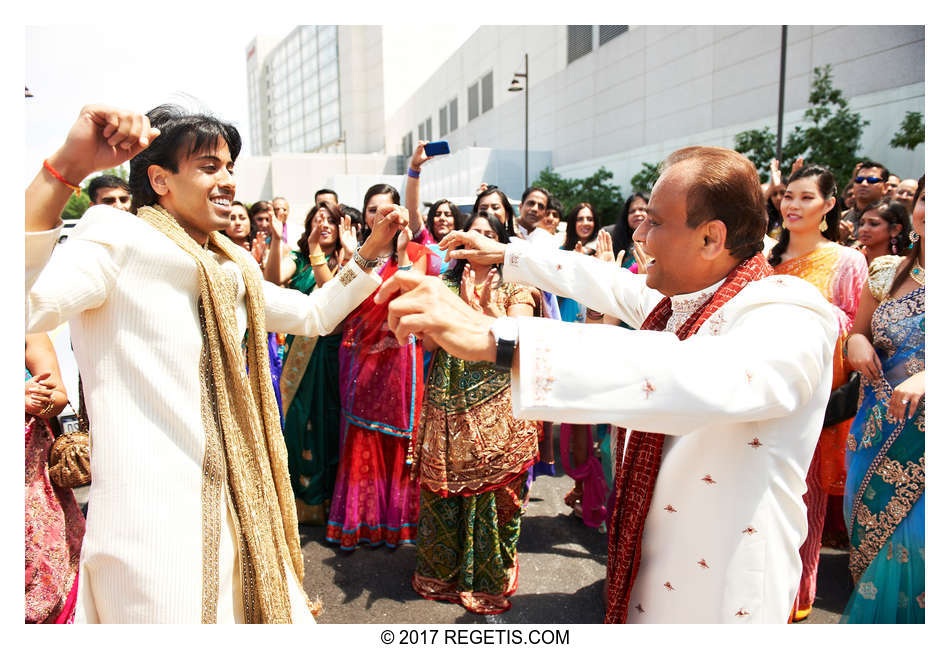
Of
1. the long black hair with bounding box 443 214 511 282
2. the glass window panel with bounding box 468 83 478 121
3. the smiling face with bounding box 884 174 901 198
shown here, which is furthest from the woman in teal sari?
the glass window panel with bounding box 468 83 478 121

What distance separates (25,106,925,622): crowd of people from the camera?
40.1 inches

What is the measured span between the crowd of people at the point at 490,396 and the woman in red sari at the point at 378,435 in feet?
1.68

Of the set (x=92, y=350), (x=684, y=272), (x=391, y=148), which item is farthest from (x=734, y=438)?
(x=391, y=148)

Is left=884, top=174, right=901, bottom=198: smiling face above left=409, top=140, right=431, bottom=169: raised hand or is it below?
above

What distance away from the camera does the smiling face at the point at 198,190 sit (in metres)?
1.61

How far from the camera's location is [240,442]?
1.63m

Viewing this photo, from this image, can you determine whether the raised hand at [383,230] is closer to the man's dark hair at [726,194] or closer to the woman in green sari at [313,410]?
the man's dark hair at [726,194]

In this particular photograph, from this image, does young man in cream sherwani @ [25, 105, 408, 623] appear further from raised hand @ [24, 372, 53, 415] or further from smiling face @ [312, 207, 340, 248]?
smiling face @ [312, 207, 340, 248]

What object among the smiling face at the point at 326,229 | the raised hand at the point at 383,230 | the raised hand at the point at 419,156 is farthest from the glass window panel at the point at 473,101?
the raised hand at the point at 383,230

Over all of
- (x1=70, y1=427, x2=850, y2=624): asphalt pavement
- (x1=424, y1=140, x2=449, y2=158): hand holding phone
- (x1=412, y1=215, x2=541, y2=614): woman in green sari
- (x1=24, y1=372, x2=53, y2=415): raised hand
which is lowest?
(x1=70, y1=427, x2=850, y2=624): asphalt pavement

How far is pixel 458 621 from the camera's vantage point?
263 cm

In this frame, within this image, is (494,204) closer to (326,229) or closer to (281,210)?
(326,229)

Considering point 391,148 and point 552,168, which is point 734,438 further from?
point 391,148

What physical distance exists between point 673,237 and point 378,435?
2.44 metres
